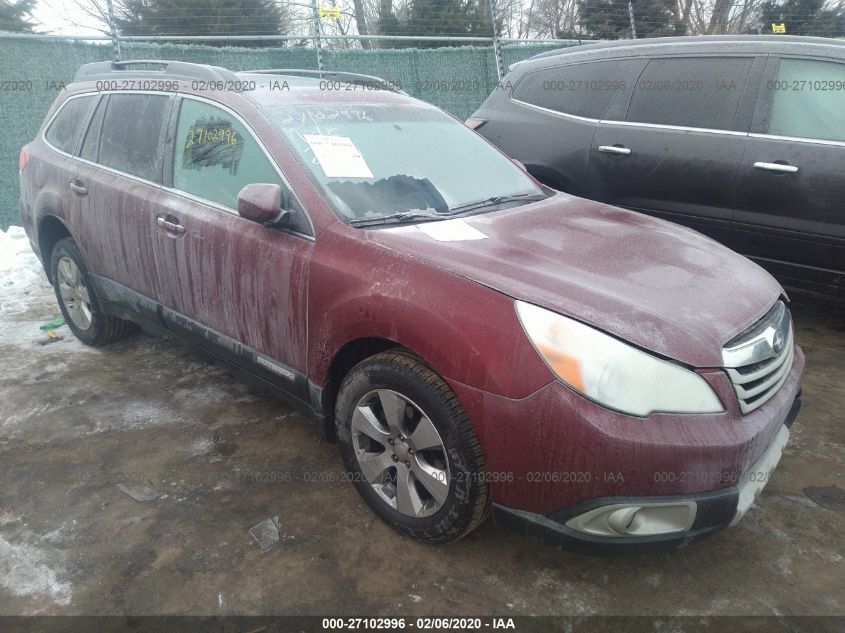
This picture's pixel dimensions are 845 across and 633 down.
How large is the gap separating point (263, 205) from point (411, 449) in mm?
1119

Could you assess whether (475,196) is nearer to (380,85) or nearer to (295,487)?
(380,85)

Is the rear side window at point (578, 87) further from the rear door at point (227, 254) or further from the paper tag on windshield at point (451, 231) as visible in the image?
the rear door at point (227, 254)

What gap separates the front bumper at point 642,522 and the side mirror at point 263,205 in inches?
56.2

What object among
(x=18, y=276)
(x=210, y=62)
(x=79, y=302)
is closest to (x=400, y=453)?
(x=79, y=302)

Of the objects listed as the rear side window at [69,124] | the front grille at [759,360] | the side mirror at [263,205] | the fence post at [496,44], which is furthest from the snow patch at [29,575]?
the fence post at [496,44]

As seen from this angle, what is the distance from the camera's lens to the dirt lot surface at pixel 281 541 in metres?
2.19

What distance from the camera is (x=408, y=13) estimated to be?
1164 cm

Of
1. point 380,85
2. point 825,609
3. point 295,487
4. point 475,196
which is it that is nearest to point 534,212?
point 475,196

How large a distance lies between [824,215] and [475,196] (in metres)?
2.38

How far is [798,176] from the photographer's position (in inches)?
154

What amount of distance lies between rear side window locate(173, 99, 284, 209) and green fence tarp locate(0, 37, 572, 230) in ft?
14.9

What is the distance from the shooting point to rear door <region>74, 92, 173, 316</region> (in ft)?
11.0

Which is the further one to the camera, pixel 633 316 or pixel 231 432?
pixel 231 432

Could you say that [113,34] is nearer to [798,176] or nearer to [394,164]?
[394,164]
